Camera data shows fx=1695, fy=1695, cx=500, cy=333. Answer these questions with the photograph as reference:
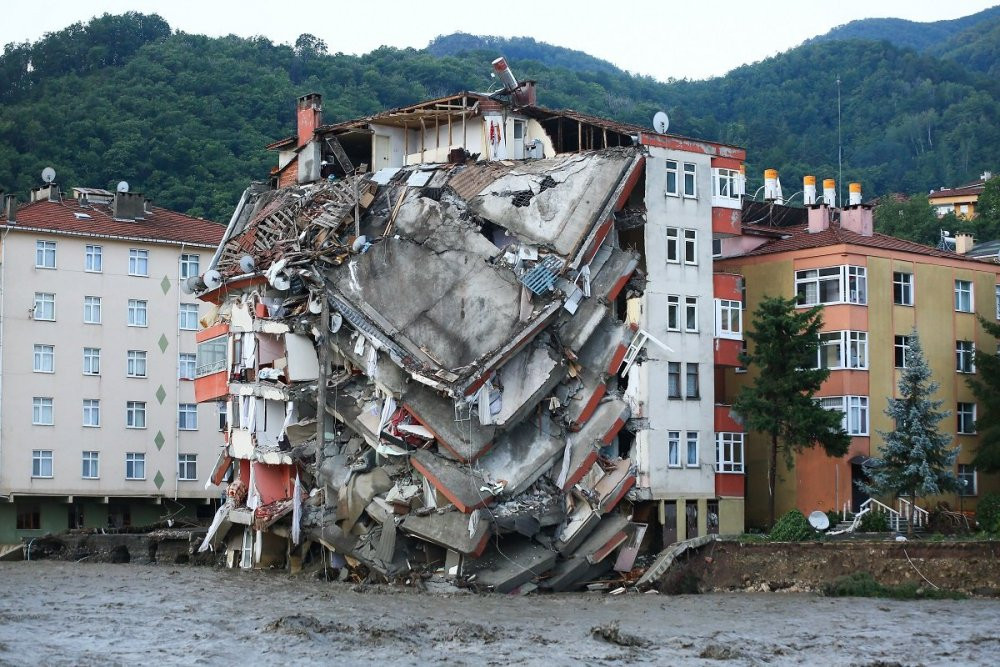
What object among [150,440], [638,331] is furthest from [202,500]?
[638,331]

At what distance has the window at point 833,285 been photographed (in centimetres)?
6462

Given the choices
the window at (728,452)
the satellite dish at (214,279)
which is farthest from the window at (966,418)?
the satellite dish at (214,279)

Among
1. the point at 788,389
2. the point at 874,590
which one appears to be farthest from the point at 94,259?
the point at 874,590

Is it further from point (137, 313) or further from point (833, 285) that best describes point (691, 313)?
point (137, 313)

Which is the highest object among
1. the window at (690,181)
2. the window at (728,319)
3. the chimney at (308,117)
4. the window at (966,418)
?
the chimney at (308,117)

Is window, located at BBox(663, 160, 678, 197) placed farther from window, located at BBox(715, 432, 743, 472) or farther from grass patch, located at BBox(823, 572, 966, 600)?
grass patch, located at BBox(823, 572, 966, 600)

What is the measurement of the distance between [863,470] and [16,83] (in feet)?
254

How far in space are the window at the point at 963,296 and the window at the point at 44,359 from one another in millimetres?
40505

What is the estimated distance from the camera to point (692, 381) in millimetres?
62281

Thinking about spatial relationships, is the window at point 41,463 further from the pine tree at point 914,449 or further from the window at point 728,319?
the pine tree at point 914,449

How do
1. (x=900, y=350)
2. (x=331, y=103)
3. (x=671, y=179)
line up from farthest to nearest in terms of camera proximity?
(x=331, y=103) < (x=900, y=350) < (x=671, y=179)

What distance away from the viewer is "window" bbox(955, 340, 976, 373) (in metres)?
68.4

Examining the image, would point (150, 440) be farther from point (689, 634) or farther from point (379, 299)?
point (689, 634)

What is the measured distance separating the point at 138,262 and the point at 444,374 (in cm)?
3052
